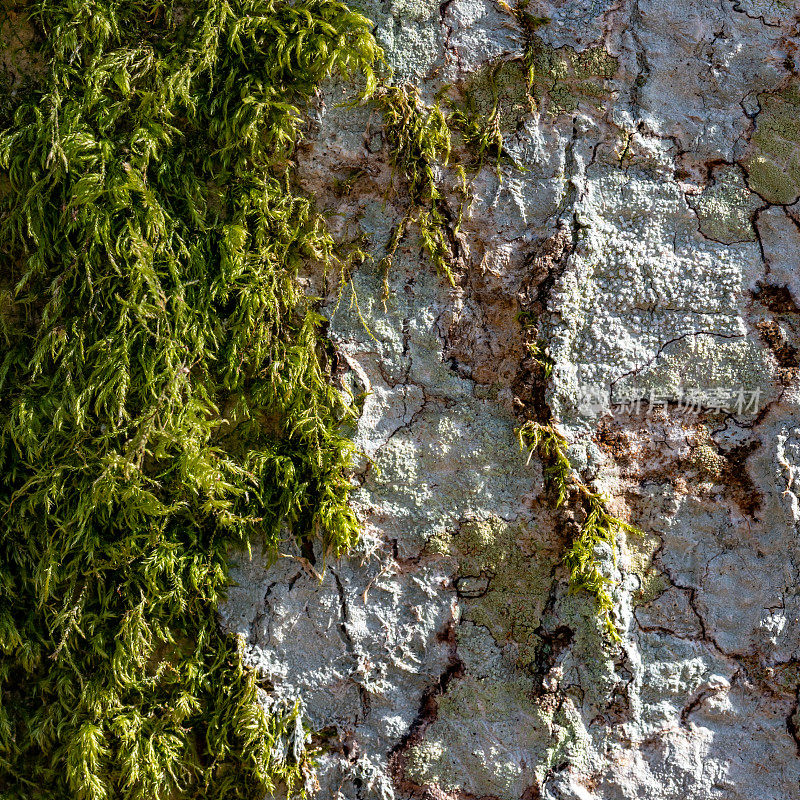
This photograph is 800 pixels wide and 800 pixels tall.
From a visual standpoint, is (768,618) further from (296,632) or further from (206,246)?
(206,246)

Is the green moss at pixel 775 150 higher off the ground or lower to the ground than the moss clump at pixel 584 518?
higher

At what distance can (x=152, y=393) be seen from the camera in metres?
1.42

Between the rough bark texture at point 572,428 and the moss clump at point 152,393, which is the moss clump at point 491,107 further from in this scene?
the moss clump at point 152,393

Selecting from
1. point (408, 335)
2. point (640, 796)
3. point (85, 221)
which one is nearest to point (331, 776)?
point (640, 796)

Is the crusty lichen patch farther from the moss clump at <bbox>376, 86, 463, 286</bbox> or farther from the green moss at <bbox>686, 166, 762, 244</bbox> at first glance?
the green moss at <bbox>686, 166, 762, 244</bbox>

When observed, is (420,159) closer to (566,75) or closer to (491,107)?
(491,107)

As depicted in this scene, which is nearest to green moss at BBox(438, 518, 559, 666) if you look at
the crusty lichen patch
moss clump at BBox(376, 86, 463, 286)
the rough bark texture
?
the rough bark texture

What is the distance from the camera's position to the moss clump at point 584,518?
1.50 m

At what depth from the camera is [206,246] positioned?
4.85 ft

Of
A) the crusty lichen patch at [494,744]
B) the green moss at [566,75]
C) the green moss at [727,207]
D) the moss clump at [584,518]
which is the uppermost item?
the green moss at [566,75]

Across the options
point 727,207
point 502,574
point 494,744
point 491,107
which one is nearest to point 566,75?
point 491,107

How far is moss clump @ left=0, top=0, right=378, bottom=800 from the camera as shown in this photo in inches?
56.1

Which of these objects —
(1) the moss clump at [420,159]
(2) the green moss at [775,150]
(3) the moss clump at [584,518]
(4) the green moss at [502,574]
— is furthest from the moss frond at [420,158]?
(2) the green moss at [775,150]

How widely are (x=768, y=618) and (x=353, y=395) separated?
1.10 m
